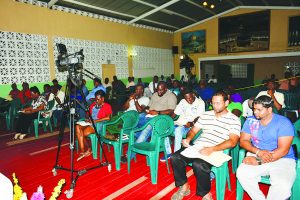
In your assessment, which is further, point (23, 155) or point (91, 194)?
→ point (23, 155)

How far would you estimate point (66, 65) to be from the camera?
3.18 m

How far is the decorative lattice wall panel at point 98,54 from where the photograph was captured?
10094 mm

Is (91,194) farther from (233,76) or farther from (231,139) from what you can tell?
(233,76)

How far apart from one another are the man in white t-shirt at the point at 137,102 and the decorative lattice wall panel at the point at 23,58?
18.1 feet

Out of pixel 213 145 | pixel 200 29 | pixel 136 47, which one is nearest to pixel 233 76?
pixel 200 29

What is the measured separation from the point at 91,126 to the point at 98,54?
780 centimetres

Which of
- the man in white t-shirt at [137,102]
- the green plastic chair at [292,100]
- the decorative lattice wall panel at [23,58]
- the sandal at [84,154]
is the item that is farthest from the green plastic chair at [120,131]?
the decorative lattice wall panel at [23,58]

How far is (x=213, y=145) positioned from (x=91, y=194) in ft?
5.48

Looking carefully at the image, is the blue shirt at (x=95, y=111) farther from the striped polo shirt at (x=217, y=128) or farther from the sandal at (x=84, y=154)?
the striped polo shirt at (x=217, y=128)

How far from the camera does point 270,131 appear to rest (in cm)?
246

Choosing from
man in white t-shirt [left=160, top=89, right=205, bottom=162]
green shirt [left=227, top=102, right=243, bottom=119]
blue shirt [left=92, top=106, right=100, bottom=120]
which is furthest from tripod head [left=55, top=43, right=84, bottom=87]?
green shirt [left=227, top=102, right=243, bottom=119]

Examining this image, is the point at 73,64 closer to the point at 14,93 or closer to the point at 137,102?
the point at 137,102

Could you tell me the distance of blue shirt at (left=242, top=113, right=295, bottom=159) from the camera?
238cm

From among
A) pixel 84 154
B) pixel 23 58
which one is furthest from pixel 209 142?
pixel 23 58
